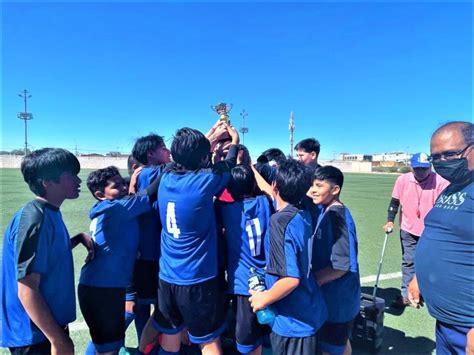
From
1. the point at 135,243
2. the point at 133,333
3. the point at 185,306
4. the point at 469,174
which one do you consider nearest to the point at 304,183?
the point at 469,174

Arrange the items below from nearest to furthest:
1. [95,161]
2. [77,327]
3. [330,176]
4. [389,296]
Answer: [330,176], [77,327], [389,296], [95,161]

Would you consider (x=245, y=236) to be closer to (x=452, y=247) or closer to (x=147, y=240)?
(x=147, y=240)

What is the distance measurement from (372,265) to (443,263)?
4.00 metres

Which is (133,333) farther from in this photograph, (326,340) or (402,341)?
(402,341)

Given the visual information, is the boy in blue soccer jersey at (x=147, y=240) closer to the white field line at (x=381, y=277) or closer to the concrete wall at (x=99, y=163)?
the white field line at (x=381, y=277)

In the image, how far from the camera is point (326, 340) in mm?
2379

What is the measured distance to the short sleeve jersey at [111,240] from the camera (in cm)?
232

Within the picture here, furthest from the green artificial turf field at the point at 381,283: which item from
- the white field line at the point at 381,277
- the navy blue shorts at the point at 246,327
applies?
the navy blue shorts at the point at 246,327

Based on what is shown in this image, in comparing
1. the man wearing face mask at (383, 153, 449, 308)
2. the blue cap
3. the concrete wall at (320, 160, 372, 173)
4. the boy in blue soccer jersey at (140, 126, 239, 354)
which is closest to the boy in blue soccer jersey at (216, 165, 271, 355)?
the boy in blue soccer jersey at (140, 126, 239, 354)

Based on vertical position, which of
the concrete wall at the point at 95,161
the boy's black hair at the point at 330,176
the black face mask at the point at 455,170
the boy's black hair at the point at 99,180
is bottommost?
the concrete wall at the point at 95,161

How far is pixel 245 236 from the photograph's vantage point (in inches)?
93.1

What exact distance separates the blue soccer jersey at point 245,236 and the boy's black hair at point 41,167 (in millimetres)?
1238

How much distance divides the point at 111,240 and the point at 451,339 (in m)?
2.51

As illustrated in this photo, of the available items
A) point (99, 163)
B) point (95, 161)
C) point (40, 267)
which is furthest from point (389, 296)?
point (95, 161)
